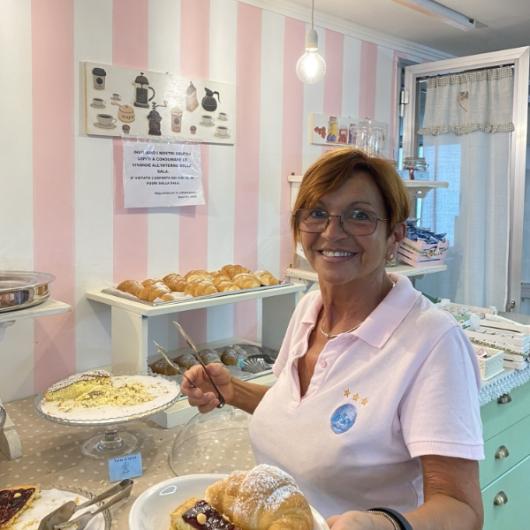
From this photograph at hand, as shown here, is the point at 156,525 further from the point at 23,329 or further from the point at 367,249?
the point at 23,329

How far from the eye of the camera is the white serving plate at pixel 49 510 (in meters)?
1.07

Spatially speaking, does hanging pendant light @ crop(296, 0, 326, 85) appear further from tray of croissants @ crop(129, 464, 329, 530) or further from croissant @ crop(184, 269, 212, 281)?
tray of croissants @ crop(129, 464, 329, 530)

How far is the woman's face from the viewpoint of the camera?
1.13 meters

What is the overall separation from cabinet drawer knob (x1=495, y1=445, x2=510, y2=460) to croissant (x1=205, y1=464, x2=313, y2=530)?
1457 mm

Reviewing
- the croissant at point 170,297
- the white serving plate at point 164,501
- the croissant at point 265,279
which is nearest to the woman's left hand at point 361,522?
the white serving plate at point 164,501

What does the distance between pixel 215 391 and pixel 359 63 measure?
1.94m

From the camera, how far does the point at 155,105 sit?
2.01 meters

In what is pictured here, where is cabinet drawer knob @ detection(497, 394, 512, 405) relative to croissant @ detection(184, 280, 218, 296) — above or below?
below

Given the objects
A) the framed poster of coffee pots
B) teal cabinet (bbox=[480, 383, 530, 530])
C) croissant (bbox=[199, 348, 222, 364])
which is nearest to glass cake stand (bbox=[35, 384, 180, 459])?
croissant (bbox=[199, 348, 222, 364])

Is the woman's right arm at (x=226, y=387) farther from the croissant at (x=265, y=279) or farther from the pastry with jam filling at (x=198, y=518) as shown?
the croissant at (x=265, y=279)

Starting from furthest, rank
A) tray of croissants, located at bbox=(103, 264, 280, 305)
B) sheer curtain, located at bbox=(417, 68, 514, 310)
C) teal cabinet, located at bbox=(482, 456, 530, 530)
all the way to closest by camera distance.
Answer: sheer curtain, located at bbox=(417, 68, 514, 310)
teal cabinet, located at bbox=(482, 456, 530, 530)
tray of croissants, located at bbox=(103, 264, 280, 305)

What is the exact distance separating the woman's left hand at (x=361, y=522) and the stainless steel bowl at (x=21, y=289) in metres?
0.99

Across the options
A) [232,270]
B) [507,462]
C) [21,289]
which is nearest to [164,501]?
[21,289]

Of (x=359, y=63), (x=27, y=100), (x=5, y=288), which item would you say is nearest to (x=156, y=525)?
(x=5, y=288)
